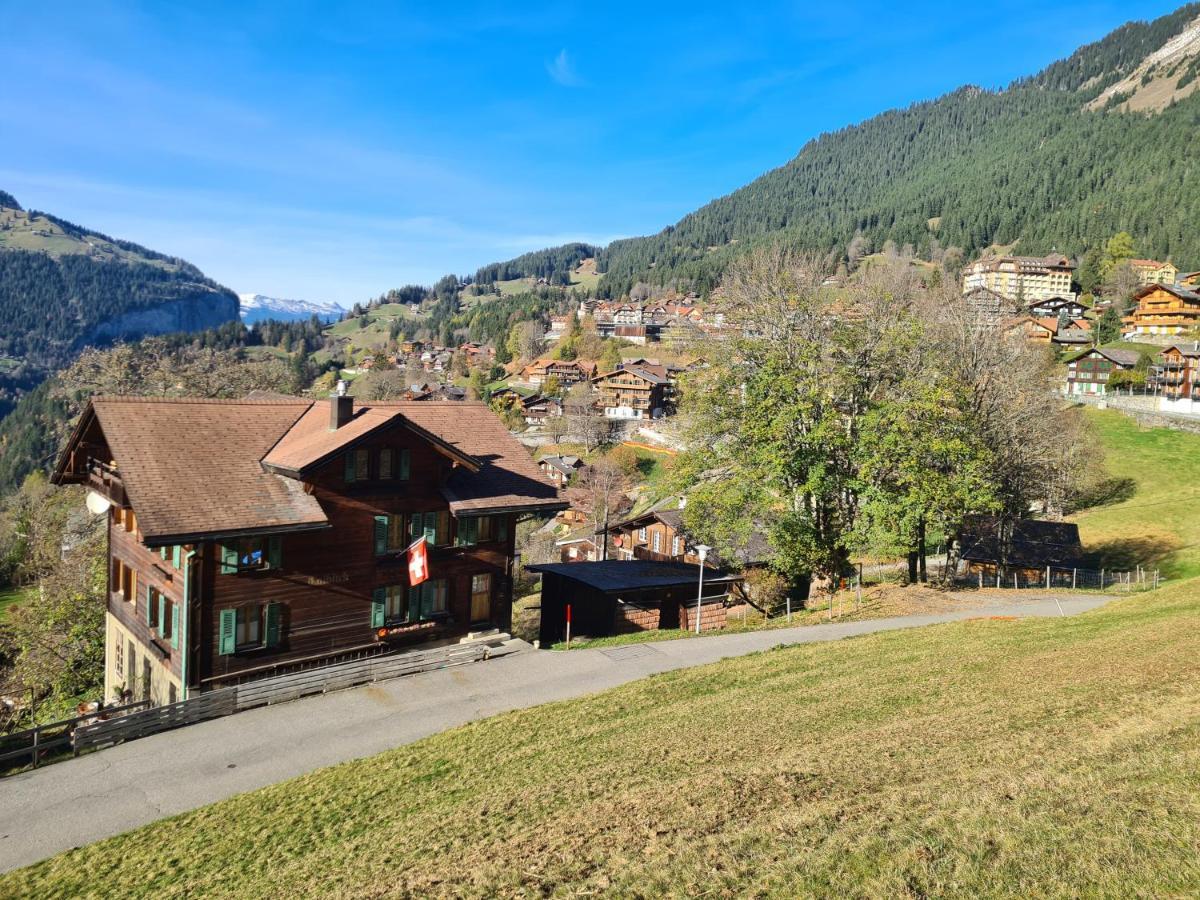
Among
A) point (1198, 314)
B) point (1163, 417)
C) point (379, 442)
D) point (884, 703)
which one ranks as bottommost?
point (884, 703)

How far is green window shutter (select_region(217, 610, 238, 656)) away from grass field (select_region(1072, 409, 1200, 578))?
46434 millimetres

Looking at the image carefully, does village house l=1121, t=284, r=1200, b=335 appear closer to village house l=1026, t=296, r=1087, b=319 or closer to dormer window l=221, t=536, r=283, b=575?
village house l=1026, t=296, r=1087, b=319

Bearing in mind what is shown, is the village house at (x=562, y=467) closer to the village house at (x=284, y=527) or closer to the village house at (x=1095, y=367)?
the village house at (x=284, y=527)

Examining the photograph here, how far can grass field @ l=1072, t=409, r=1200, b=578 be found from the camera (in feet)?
156

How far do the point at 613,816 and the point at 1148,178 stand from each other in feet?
747

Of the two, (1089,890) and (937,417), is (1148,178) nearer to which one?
(937,417)

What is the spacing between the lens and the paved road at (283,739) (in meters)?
16.7

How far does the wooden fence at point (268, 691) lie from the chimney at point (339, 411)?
8.44 meters

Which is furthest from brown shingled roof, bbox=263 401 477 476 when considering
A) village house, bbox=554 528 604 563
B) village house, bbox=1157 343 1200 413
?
village house, bbox=1157 343 1200 413

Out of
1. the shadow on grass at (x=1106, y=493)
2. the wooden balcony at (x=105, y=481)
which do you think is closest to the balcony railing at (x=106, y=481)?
the wooden balcony at (x=105, y=481)

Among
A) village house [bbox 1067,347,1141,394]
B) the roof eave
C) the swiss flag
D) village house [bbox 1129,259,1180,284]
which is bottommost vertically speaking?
the swiss flag

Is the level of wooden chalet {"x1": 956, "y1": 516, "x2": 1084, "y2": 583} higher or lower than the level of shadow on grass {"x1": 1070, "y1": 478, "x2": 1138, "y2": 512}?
lower

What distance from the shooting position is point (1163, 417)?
74.4m

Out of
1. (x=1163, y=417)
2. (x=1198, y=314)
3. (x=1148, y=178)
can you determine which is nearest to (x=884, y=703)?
(x=1163, y=417)
